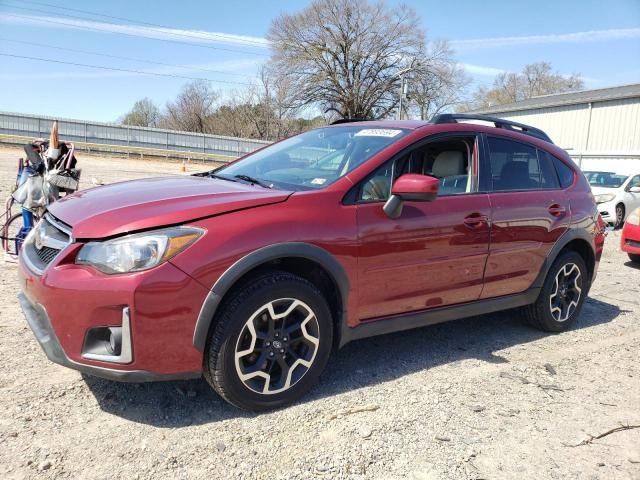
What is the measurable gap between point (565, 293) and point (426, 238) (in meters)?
2.05

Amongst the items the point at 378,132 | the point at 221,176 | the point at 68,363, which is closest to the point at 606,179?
the point at 378,132

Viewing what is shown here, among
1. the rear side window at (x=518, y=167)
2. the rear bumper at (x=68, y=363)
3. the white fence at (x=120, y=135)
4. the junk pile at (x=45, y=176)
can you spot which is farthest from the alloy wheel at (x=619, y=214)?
the white fence at (x=120, y=135)

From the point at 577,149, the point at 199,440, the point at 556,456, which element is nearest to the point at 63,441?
the point at 199,440

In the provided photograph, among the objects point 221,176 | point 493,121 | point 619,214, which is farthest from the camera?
point 619,214

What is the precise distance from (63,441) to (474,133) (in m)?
3.40

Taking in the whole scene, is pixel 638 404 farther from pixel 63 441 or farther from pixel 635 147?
pixel 635 147

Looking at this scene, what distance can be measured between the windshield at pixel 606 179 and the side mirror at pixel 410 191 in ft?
42.8

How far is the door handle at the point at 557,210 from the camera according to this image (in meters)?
4.46

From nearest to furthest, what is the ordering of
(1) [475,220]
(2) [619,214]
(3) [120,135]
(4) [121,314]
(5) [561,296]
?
(4) [121,314], (1) [475,220], (5) [561,296], (2) [619,214], (3) [120,135]

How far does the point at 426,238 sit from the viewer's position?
353 cm

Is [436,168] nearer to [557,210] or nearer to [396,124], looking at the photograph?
[396,124]

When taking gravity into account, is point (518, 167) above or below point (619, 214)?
above

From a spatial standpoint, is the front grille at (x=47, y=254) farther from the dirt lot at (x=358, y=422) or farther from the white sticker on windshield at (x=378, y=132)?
the white sticker on windshield at (x=378, y=132)

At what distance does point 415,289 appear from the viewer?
3.56 m
